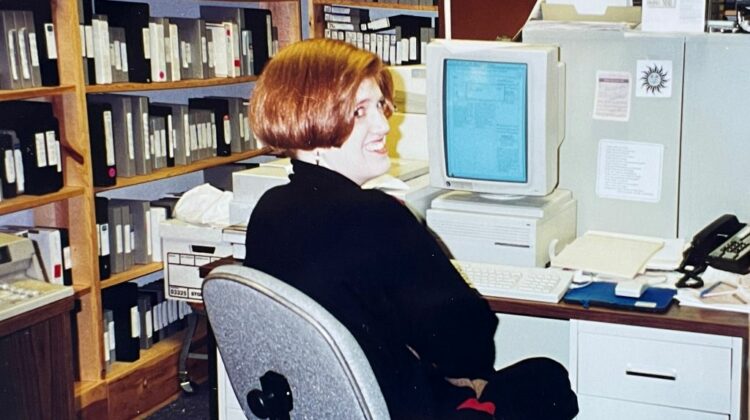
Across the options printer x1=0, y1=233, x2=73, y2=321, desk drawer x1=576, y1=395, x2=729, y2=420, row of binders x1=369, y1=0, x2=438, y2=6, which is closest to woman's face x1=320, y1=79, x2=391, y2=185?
desk drawer x1=576, y1=395, x2=729, y2=420

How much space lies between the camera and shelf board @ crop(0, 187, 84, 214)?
306 cm

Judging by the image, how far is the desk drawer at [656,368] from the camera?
205 centimetres

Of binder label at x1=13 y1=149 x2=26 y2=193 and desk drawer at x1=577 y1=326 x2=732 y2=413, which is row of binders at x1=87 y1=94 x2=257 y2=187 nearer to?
binder label at x1=13 y1=149 x2=26 y2=193

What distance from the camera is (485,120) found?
2529 mm

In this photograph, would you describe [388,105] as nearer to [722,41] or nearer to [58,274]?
[722,41]

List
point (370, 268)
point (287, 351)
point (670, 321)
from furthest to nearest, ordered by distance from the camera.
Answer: point (670, 321) < point (370, 268) < point (287, 351)

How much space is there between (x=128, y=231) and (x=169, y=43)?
732 mm

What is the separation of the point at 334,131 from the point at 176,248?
1.86 meters

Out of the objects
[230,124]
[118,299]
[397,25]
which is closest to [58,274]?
[118,299]

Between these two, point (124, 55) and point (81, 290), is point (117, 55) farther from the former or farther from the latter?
point (81, 290)

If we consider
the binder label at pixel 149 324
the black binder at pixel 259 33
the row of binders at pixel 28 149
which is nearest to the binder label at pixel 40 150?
the row of binders at pixel 28 149

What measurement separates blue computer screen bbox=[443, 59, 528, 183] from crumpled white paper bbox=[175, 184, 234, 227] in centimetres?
114

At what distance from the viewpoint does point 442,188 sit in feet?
8.73

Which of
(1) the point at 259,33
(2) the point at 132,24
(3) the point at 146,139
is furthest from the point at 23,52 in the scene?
(1) the point at 259,33
